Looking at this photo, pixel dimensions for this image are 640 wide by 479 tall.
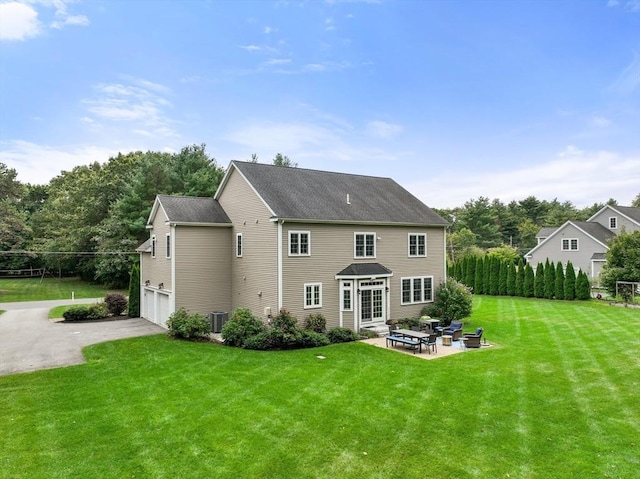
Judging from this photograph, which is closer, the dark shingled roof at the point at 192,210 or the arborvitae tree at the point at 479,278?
the dark shingled roof at the point at 192,210

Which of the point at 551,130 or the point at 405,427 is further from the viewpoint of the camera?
the point at 551,130

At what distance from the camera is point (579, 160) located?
29203 mm

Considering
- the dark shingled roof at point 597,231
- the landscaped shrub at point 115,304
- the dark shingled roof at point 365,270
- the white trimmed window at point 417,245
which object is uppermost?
the dark shingled roof at point 597,231

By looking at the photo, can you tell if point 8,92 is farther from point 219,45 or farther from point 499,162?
point 499,162

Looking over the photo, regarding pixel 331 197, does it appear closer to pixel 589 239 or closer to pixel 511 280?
pixel 511 280

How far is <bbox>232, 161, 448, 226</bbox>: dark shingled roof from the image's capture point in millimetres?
17453

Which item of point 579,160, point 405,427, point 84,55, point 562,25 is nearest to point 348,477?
point 405,427

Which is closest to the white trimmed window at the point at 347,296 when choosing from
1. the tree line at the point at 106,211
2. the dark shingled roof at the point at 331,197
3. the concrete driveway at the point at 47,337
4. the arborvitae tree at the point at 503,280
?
the dark shingled roof at the point at 331,197

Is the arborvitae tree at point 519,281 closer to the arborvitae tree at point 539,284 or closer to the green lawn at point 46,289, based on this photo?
the arborvitae tree at point 539,284

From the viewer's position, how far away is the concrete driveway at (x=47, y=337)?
13609 mm

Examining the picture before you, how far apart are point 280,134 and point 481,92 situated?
13.7m

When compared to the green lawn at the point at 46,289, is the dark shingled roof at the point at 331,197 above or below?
above

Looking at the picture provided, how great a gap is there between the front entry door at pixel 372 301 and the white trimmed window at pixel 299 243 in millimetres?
3165

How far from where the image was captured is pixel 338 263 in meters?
17.8
